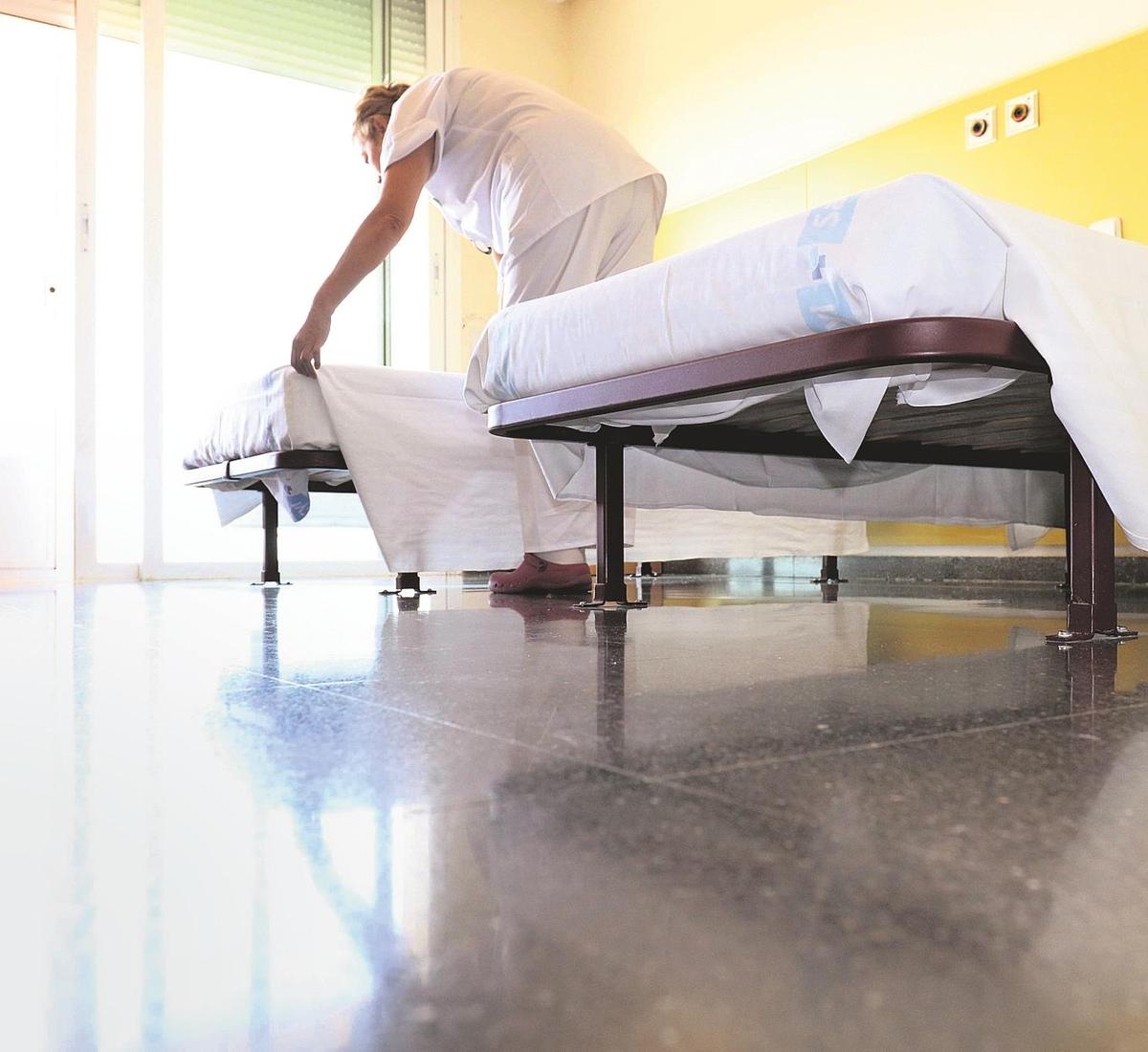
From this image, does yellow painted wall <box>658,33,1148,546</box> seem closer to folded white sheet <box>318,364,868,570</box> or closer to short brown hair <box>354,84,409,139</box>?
short brown hair <box>354,84,409,139</box>

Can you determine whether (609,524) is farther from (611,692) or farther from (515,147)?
(611,692)

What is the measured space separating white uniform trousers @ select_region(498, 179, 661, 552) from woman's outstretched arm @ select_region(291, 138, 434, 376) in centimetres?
26

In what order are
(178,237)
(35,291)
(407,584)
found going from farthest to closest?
1. (35,291)
2. (178,237)
3. (407,584)

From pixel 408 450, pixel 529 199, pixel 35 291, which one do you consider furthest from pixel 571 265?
pixel 35 291

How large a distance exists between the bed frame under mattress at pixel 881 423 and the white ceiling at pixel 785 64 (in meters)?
1.75

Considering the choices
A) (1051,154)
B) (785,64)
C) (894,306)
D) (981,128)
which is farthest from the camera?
(785,64)

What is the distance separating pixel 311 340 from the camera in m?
2.54

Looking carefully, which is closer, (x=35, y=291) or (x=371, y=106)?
(x=371, y=106)

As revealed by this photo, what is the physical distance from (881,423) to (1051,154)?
2046 millimetres

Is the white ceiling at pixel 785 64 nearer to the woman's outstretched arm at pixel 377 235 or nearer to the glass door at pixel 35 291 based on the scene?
the woman's outstretched arm at pixel 377 235

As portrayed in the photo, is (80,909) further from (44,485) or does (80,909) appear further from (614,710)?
(44,485)

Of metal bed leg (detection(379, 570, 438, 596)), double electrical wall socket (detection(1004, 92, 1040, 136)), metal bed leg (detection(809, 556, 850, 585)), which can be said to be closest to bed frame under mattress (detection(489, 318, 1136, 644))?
metal bed leg (detection(379, 570, 438, 596))

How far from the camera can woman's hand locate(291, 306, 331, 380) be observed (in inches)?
98.9

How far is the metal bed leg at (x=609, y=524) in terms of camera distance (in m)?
2.01
